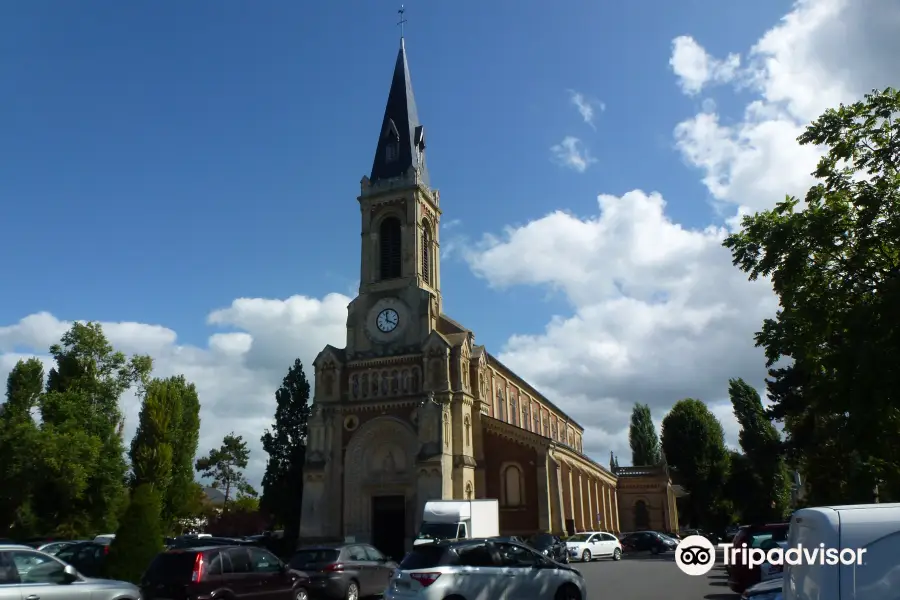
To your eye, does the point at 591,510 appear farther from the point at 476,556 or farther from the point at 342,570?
the point at 476,556

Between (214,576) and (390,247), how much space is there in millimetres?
34246

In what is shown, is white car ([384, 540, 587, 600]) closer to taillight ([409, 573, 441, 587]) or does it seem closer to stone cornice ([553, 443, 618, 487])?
taillight ([409, 573, 441, 587])

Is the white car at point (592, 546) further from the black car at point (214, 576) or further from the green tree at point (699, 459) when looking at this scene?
the green tree at point (699, 459)

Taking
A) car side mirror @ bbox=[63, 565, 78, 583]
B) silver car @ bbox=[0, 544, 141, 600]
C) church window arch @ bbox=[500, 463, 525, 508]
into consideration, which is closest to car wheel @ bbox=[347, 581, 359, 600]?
silver car @ bbox=[0, 544, 141, 600]

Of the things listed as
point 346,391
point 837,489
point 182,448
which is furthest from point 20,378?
point 837,489

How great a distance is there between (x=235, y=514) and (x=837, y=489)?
164 ft

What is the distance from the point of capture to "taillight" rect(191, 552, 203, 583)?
1346 centimetres

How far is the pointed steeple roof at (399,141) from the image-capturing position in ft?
159

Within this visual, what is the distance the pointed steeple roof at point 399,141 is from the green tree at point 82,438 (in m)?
24.0

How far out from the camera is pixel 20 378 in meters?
45.5

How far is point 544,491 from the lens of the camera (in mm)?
39562

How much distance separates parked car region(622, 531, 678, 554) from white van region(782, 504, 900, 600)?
38948mm

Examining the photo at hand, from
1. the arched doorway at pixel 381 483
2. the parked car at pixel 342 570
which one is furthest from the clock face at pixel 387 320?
the parked car at pixel 342 570

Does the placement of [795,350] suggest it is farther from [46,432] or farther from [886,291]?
[46,432]
